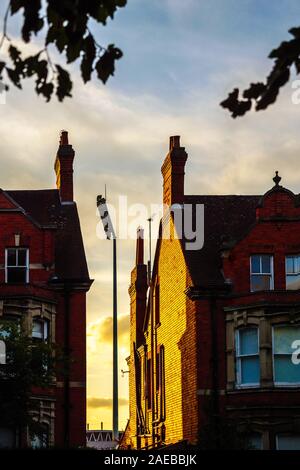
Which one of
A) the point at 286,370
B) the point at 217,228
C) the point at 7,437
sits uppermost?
the point at 217,228

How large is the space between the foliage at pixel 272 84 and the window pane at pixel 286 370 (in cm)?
2945

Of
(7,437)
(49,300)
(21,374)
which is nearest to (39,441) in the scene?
(7,437)

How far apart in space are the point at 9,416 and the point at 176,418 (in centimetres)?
869

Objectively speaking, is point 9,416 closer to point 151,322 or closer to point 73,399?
point 73,399

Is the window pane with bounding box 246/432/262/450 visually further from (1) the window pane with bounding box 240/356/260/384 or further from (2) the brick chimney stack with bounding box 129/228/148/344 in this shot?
(2) the brick chimney stack with bounding box 129/228/148/344

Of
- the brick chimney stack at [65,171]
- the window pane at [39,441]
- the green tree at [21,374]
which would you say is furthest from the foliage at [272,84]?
the brick chimney stack at [65,171]

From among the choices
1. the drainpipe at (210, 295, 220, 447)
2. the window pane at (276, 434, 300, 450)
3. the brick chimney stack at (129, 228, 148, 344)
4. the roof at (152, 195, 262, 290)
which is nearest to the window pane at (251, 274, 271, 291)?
the roof at (152, 195, 262, 290)

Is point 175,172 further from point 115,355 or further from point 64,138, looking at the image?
point 115,355

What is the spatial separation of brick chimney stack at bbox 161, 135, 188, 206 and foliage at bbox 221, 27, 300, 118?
3418 centimetres

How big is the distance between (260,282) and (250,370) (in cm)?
328

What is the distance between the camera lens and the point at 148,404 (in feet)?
149

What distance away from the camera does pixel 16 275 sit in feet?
124

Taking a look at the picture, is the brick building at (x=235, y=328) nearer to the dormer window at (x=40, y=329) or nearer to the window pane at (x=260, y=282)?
the window pane at (x=260, y=282)
